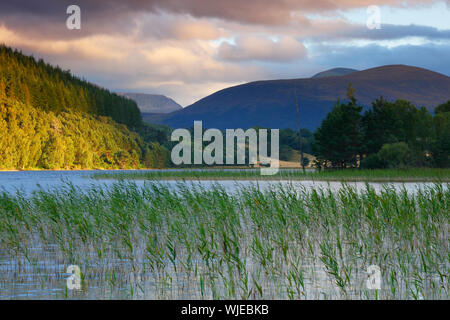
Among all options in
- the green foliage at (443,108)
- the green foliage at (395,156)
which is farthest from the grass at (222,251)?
the green foliage at (443,108)

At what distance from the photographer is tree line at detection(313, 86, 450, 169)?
6825cm

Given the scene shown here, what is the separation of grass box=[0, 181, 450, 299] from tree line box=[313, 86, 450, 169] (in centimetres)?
5092

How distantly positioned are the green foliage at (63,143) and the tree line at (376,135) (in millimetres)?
79660

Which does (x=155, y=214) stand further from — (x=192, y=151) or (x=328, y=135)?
(x=192, y=151)

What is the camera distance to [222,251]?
551 inches

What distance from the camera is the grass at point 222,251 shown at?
34.6 ft

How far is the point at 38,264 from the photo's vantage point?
12859 millimetres

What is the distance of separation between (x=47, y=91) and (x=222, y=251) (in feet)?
500

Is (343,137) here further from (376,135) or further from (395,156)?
(395,156)
